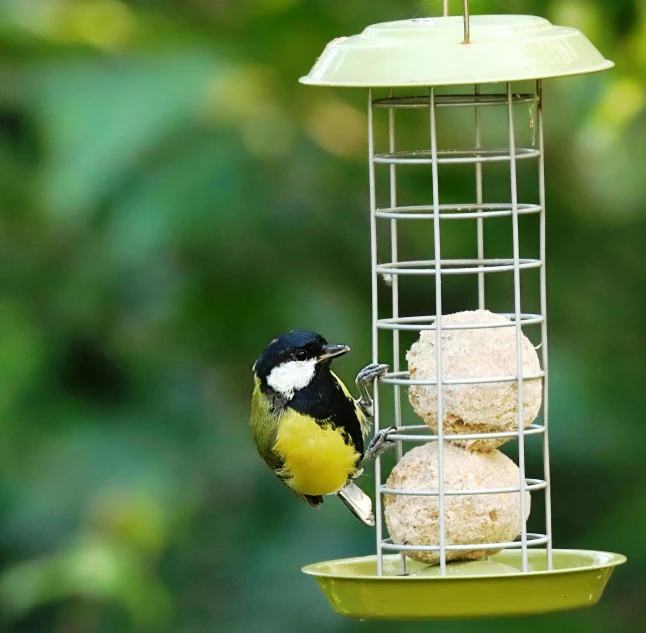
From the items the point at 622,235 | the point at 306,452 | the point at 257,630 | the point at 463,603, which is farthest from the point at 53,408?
the point at 463,603

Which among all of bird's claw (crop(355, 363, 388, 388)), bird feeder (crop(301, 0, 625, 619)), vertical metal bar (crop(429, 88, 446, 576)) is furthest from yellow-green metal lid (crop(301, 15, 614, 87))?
bird's claw (crop(355, 363, 388, 388))

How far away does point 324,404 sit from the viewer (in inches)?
158

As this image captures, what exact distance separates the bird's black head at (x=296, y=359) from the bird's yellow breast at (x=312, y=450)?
9 centimetres

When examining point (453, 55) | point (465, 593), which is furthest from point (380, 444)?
point (453, 55)

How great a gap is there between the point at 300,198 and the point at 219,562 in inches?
57.9

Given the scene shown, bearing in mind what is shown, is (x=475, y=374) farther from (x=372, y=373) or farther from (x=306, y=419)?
(x=306, y=419)

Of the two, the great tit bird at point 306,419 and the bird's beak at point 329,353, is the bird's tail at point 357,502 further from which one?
the bird's beak at point 329,353

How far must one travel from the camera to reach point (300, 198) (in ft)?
17.9

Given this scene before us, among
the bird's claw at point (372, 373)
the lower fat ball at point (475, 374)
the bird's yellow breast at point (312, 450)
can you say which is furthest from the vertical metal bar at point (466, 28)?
the bird's yellow breast at point (312, 450)

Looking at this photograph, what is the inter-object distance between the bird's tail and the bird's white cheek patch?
0.41m

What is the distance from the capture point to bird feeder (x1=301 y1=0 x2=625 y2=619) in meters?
3.08

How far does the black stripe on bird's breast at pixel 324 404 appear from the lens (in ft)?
13.2

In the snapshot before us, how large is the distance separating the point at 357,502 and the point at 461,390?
946mm

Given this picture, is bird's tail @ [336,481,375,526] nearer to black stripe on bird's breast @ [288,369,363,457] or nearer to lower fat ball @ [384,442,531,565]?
black stripe on bird's breast @ [288,369,363,457]
